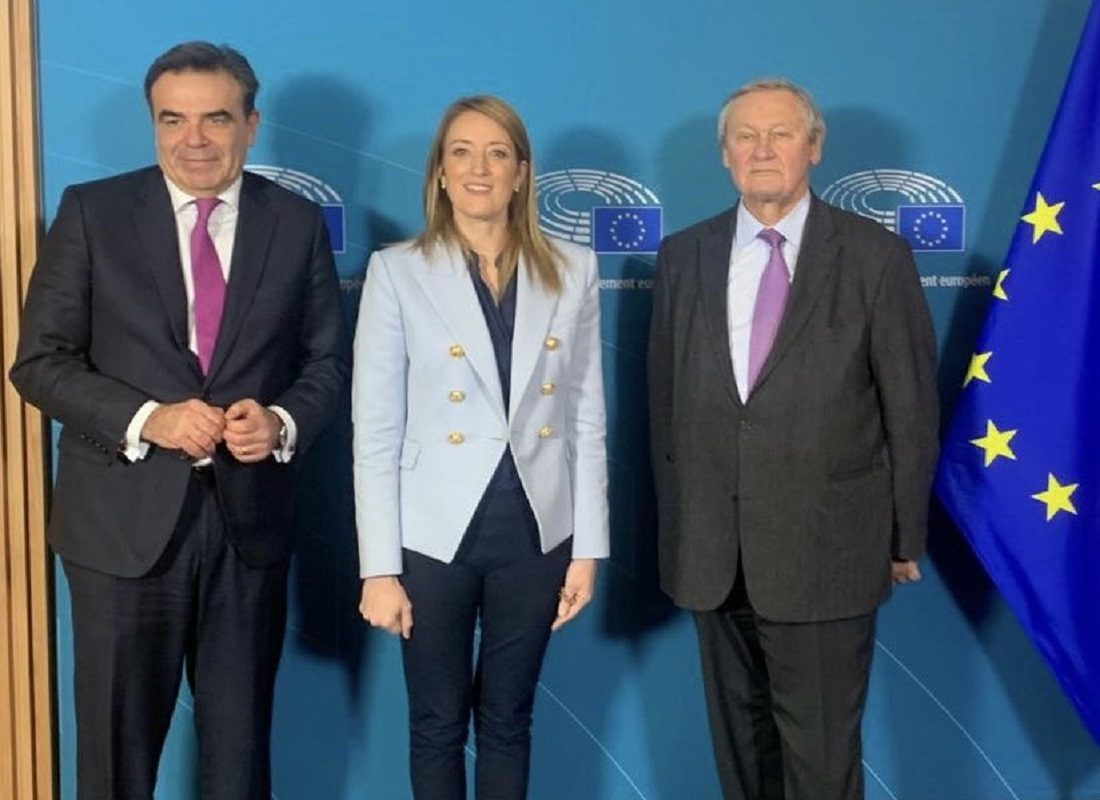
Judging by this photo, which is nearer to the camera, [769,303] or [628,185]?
[769,303]

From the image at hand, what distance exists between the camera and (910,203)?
9.60 ft

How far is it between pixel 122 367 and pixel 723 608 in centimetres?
122

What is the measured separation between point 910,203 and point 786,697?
4.05 feet

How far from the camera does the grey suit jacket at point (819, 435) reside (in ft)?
7.50

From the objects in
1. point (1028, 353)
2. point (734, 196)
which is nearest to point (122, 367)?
point (734, 196)

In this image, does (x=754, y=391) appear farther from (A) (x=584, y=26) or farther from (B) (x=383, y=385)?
(A) (x=584, y=26)

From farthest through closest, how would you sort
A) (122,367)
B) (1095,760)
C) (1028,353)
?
(1095,760), (1028,353), (122,367)

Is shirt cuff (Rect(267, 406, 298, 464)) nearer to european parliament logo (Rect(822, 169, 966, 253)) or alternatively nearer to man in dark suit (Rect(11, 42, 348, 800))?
man in dark suit (Rect(11, 42, 348, 800))

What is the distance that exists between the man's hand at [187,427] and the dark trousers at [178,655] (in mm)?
130

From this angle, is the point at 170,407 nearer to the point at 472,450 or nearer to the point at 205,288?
the point at 205,288

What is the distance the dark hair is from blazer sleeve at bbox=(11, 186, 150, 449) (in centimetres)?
26

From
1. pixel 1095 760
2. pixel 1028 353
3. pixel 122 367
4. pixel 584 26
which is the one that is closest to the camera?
pixel 122 367

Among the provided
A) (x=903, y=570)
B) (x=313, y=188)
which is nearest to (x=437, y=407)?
(x=313, y=188)

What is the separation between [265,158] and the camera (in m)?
2.79
